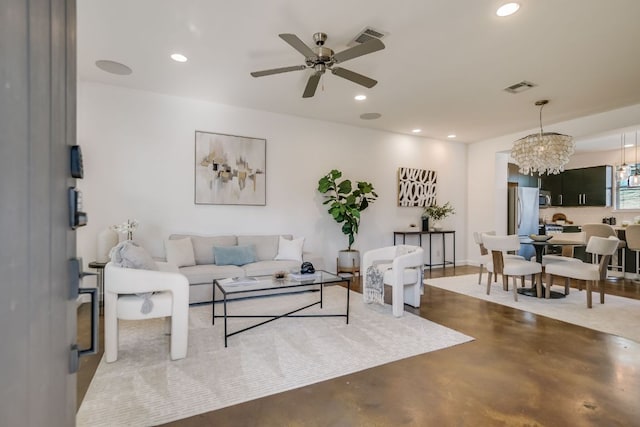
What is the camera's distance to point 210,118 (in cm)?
480

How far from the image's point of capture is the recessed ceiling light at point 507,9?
2506 mm

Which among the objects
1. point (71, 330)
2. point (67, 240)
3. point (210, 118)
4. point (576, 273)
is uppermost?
point (210, 118)

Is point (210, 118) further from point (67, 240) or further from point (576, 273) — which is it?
point (576, 273)

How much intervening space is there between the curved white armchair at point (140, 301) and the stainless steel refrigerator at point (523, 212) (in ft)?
23.0

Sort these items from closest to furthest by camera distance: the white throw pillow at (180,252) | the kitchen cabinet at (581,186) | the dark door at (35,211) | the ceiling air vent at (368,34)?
the dark door at (35,211) < the ceiling air vent at (368,34) < the white throw pillow at (180,252) < the kitchen cabinet at (581,186)

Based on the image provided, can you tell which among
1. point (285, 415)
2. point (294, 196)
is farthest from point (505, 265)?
point (285, 415)

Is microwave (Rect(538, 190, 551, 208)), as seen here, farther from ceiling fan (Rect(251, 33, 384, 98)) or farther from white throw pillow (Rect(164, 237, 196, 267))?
white throw pillow (Rect(164, 237, 196, 267))

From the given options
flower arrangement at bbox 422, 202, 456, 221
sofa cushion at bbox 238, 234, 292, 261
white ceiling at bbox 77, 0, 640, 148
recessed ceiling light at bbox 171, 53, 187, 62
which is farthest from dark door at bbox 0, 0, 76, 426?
flower arrangement at bbox 422, 202, 456, 221

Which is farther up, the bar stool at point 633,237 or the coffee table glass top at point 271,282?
the bar stool at point 633,237

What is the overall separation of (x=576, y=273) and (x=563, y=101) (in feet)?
8.08

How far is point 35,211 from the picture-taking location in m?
0.69

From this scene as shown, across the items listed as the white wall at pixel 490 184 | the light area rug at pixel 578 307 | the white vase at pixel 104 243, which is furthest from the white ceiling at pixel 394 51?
the light area rug at pixel 578 307

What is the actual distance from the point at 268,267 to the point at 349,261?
1627 mm

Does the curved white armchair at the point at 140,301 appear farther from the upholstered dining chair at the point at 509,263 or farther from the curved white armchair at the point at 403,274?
the upholstered dining chair at the point at 509,263
